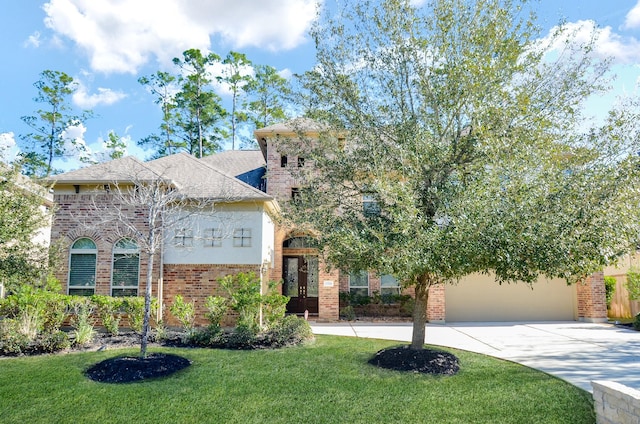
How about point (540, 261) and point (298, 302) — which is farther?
point (298, 302)

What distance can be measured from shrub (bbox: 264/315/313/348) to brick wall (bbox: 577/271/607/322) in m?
10.6

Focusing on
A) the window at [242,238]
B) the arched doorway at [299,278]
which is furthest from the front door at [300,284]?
the window at [242,238]

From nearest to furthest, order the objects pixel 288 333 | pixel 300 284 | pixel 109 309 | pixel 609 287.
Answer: pixel 288 333 → pixel 109 309 → pixel 300 284 → pixel 609 287

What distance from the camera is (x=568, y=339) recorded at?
1118 centimetres

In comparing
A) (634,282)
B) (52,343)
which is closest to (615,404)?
(52,343)

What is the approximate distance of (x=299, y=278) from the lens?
1617cm

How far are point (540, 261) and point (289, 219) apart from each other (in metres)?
4.93

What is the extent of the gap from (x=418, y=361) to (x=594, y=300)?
35.1 ft

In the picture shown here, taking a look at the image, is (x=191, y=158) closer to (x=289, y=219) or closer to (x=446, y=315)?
(x=289, y=219)

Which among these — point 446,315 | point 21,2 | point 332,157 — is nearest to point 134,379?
point 332,157

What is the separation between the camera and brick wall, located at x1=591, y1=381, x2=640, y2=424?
463 centimetres

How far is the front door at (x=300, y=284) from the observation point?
1594cm

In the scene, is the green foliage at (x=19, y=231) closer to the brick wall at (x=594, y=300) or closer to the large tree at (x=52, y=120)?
the brick wall at (x=594, y=300)

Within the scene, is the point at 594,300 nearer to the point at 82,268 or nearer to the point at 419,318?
the point at 419,318
